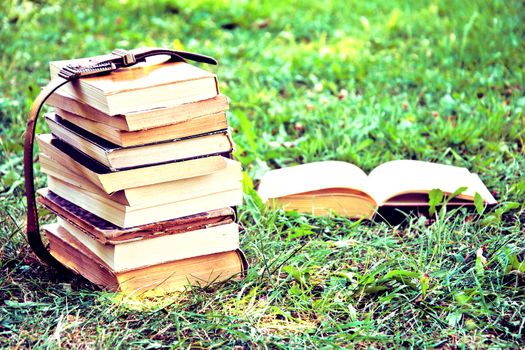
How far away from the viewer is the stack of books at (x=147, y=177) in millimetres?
2115

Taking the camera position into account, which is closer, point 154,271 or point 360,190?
point 154,271

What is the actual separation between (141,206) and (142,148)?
0.18 meters

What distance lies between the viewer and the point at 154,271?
2283 mm

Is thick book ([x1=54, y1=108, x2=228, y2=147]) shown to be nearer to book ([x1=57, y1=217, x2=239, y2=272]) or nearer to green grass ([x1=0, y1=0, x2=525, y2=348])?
book ([x1=57, y1=217, x2=239, y2=272])

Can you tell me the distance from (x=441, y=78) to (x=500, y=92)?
0.34m

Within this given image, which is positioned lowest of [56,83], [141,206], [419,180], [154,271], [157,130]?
[154,271]

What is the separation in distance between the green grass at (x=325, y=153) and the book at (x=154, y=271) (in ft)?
0.15

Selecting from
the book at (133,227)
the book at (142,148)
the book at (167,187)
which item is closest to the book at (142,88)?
the book at (142,148)

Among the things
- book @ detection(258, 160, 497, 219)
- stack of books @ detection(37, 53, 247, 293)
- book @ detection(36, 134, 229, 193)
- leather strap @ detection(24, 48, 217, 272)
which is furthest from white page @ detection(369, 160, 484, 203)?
leather strap @ detection(24, 48, 217, 272)

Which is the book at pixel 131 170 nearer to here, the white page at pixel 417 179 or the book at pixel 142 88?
the book at pixel 142 88

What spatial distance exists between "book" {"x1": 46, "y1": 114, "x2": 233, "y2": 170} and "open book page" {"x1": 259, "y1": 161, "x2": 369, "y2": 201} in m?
0.59

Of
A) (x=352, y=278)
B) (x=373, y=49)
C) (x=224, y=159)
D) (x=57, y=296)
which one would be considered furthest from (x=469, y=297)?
(x=373, y=49)

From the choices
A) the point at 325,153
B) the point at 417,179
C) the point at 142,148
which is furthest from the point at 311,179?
the point at 142,148

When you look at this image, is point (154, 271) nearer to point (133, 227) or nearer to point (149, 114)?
point (133, 227)
